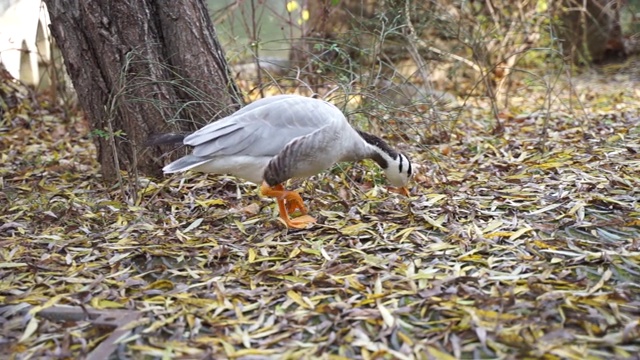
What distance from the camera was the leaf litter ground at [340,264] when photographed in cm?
264

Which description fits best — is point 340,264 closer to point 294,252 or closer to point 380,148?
point 294,252

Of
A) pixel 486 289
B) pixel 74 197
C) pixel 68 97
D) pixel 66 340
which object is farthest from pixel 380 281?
pixel 68 97

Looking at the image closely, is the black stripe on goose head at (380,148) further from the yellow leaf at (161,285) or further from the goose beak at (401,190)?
the yellow leaf at (161,285)

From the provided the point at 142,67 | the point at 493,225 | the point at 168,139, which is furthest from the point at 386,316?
the point at 142,67

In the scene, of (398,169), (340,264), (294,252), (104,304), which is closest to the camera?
(104,304)

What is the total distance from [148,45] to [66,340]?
2294mm

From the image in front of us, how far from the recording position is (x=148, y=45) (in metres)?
4.41

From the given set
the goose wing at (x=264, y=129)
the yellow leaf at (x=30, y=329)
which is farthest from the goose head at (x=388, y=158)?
the yellow leaf at (x=30, y=329)

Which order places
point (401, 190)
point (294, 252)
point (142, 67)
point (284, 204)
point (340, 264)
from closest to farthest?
point (340, 264)
point (294, 252)
point (284, 204)
point (401, 190)
point (142, 67)

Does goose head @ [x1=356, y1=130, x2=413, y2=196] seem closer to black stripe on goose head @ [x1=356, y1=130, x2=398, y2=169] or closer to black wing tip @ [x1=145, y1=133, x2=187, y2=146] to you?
black stripe on goose head @ [x1=356, y1=130, x2=398, y2=169]

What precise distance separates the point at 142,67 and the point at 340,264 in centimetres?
205

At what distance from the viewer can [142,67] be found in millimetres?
4461

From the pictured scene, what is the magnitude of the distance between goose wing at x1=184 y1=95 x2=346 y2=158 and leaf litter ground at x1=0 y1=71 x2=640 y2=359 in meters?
0.48

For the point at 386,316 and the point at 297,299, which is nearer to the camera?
the point at 386,316
